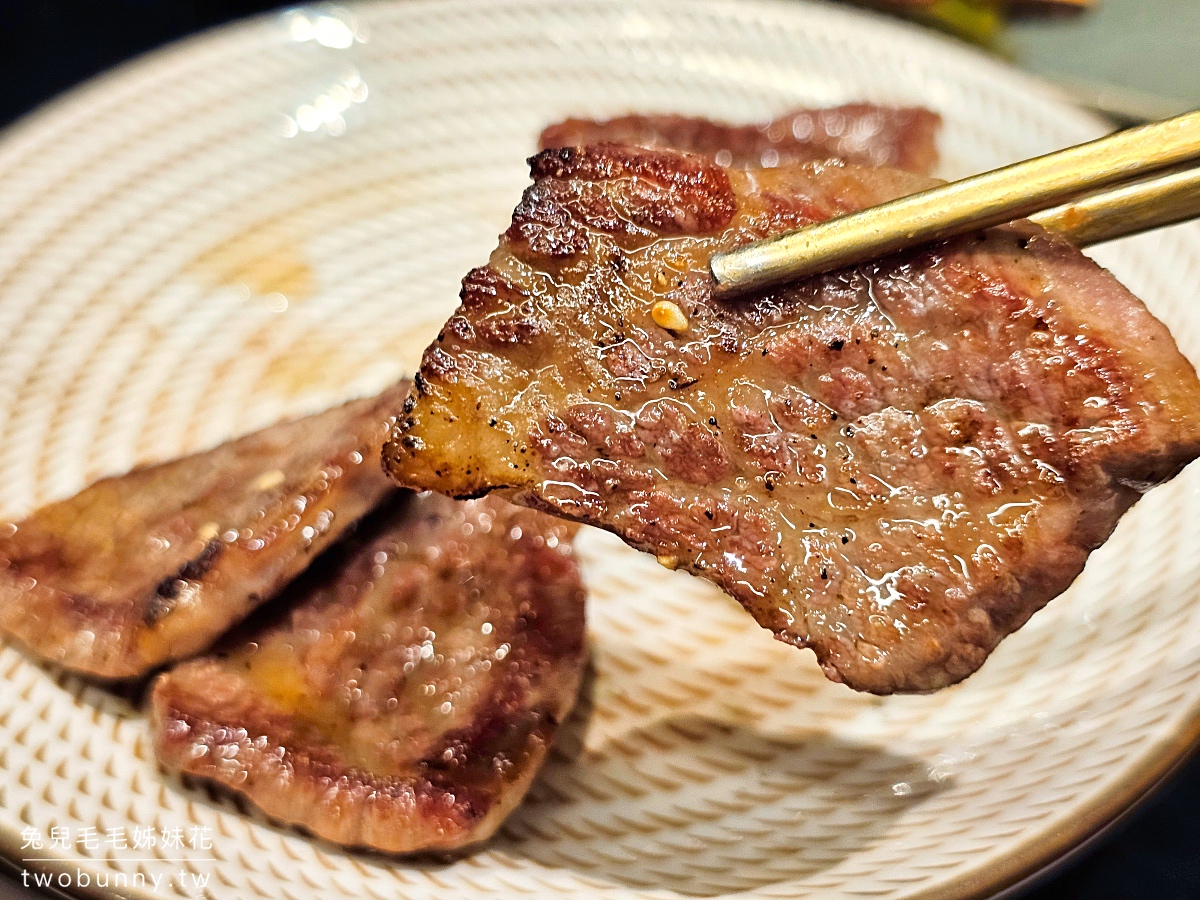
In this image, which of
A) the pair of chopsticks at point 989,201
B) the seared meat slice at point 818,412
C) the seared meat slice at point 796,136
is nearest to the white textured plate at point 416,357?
the seared meat slice at point 796,136

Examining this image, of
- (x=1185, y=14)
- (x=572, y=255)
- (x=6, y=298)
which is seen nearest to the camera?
(x=572, y=255)

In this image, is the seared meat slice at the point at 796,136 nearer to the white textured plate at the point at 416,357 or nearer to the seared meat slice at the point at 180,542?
the white textured plate at the point at 416,357

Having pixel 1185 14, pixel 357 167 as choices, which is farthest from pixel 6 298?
pixel 1185 14

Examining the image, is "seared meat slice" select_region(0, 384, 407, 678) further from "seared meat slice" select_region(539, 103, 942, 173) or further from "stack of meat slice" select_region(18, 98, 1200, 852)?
"seared meat slice" select_region(539, 103, 942, 173)

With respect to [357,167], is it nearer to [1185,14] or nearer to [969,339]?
[969,339]

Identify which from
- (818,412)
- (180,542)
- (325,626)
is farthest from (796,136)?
(180,542)

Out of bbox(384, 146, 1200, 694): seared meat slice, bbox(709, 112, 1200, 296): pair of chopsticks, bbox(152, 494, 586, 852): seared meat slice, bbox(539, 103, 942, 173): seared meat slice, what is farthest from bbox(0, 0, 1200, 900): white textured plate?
bbox(709, 112, 1200, 296): pair of chopsticks
